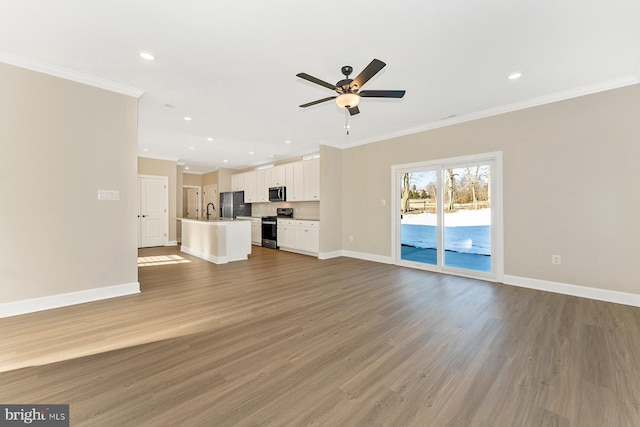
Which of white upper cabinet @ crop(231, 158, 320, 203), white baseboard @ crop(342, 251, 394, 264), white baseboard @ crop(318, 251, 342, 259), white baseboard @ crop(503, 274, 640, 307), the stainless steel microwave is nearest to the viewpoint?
white baseboard @ crop(503, 274, 640, 307)

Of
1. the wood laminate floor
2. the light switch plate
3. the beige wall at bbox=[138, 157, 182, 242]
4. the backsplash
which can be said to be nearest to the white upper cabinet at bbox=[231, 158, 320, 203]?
the backsplash

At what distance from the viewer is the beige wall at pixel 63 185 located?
2.81 meters

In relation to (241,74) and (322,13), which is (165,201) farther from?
(322,13)

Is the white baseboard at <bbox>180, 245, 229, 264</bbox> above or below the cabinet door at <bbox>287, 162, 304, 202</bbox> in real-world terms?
below

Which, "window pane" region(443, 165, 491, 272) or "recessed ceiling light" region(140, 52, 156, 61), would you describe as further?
"window pane" region(443, 165, 491, 272)

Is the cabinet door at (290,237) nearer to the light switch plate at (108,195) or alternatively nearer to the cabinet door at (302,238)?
the cabinet door at (302,238)

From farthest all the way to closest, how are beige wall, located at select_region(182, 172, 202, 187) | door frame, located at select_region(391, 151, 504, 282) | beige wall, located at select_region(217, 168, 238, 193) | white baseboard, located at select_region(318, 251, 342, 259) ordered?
1. beige wall, located at select_region(182, 172, 202, 187)
2. beige wall, located at select_region(217, 168, 238, 193)
3. white baseboard, located at select_region(318, 251, 342, 259)
4. door frame, located at select_region(391, 151, 504, 282)

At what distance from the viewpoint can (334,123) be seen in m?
4.86

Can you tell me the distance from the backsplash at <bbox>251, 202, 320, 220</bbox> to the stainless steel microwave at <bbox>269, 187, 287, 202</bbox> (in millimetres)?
493

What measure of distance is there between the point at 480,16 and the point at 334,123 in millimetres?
2904

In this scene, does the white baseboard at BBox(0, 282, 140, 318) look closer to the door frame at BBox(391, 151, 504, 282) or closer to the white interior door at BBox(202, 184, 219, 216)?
the door frame at BBox(391, 151, 504, 282)

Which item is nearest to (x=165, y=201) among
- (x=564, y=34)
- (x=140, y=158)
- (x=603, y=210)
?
(x=140, y=158)

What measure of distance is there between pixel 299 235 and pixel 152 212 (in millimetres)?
4542

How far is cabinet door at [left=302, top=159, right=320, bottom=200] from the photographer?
21.5 ft
